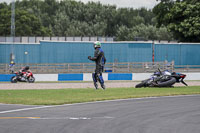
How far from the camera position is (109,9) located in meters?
115

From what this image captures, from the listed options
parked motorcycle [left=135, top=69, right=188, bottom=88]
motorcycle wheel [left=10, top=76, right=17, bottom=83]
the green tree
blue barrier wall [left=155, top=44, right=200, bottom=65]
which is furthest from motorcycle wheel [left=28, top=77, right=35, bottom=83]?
the green tree

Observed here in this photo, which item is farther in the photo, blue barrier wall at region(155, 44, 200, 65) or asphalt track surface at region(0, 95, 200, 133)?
blue barrier wall at region(155, 44, 200, 65)

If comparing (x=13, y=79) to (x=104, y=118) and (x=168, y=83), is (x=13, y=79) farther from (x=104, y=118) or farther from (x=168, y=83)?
(x=104, y=118)

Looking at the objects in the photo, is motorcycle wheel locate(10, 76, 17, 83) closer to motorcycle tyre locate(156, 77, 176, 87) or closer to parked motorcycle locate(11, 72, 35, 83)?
parked motorcycle locate(11, 72, 35, 83)

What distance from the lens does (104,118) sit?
986cm

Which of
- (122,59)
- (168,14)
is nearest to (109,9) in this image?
(168,14)

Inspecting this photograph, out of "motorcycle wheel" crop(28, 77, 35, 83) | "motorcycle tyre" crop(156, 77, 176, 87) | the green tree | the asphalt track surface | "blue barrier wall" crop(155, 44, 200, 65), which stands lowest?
"motorcycle wheel" crop(28, 77, 35, 83)

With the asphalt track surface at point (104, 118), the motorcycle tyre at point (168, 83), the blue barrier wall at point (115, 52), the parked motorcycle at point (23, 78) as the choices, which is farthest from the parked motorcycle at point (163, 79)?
the blue barrier wall at point (115, 52)

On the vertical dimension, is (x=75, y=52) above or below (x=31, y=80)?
above

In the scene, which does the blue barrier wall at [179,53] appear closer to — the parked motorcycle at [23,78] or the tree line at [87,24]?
the parked motorcycle at [23,78]

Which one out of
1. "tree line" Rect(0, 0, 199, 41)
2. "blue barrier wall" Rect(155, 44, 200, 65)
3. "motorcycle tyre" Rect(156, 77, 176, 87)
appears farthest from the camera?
"tree line" Rect(0, 0, 199, 41)

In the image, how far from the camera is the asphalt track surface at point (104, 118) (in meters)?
8.30

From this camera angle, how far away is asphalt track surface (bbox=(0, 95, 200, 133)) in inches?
327

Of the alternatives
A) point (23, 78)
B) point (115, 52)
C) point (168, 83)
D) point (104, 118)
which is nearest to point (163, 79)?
point (168, 83)
